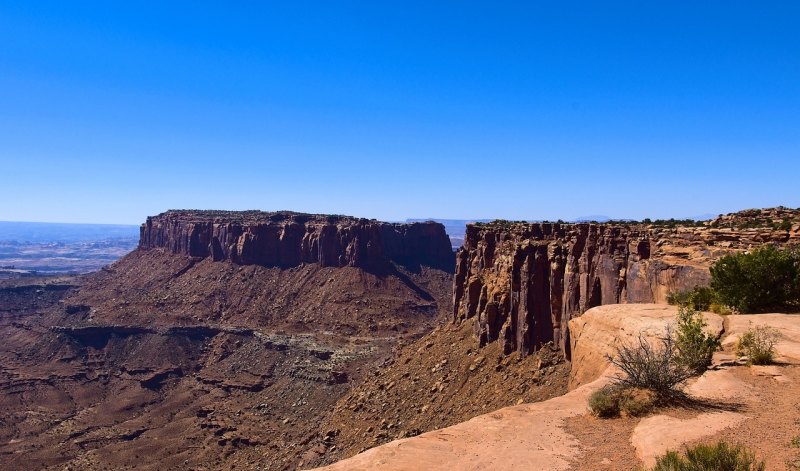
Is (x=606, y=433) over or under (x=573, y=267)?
under

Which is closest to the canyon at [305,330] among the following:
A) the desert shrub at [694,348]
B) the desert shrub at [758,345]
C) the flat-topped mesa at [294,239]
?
the flat-topped mesa at [294,239]

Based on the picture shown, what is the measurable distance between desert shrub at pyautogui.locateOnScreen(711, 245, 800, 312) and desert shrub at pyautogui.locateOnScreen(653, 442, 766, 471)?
13.0m

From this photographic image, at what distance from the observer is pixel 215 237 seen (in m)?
130

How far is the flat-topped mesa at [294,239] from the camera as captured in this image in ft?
395

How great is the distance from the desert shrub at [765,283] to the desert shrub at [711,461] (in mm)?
12960

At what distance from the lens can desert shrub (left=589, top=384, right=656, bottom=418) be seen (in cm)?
1348

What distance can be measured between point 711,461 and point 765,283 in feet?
47.2

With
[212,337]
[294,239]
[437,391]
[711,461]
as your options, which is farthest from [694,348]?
[294,239]

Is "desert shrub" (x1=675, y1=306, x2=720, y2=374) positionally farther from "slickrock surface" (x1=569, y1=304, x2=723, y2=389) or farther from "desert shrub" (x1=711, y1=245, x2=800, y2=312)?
"desert shrub" (x1=711, y1=245, x2=800, y2=312)

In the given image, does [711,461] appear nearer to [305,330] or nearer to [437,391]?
[437,391]

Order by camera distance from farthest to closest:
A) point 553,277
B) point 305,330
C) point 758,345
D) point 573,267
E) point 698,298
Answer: point 305,330, point 553,277, point 573,267, point 698,298, point 758,345

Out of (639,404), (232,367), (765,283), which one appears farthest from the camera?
(232,367)

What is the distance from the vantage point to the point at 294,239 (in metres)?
124

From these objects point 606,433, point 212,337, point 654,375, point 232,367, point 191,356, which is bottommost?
point 232,367
